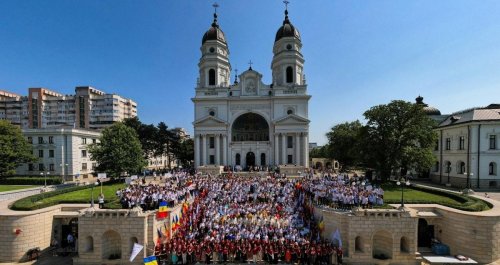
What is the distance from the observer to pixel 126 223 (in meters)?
19.7

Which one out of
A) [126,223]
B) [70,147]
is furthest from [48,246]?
[70,147]

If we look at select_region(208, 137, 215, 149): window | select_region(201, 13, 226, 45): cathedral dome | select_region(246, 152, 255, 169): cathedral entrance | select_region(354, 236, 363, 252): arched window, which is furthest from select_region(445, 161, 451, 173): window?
select_region(201, 13, 226, 45): cathedral dome

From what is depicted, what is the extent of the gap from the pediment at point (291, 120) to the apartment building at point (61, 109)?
63.7 metres

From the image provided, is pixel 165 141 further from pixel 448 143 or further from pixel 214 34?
pixel 448 143

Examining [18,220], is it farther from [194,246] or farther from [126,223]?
[194,246]

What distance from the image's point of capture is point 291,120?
2078 inches

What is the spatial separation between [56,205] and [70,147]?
101 feet

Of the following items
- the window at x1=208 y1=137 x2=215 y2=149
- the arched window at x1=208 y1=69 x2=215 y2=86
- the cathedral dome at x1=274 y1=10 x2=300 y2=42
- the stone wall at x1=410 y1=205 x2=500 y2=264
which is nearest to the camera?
the stone wall at x1=410 y1=205 x2=500 y2=264

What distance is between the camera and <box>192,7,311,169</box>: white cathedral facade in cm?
5334

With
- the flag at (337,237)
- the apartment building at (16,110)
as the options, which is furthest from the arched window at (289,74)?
the apartment building at (16,110)

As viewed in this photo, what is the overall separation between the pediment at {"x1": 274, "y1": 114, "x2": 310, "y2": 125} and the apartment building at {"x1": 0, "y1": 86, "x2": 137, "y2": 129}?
6372 cm

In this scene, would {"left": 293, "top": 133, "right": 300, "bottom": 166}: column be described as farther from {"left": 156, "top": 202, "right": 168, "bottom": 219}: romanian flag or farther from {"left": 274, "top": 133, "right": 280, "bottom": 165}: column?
{"left": 156, "top": 202, "right": 168, "bottom": 219}: romanian flag

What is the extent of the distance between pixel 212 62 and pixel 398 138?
3842 cm

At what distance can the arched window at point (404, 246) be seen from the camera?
1936 cm
